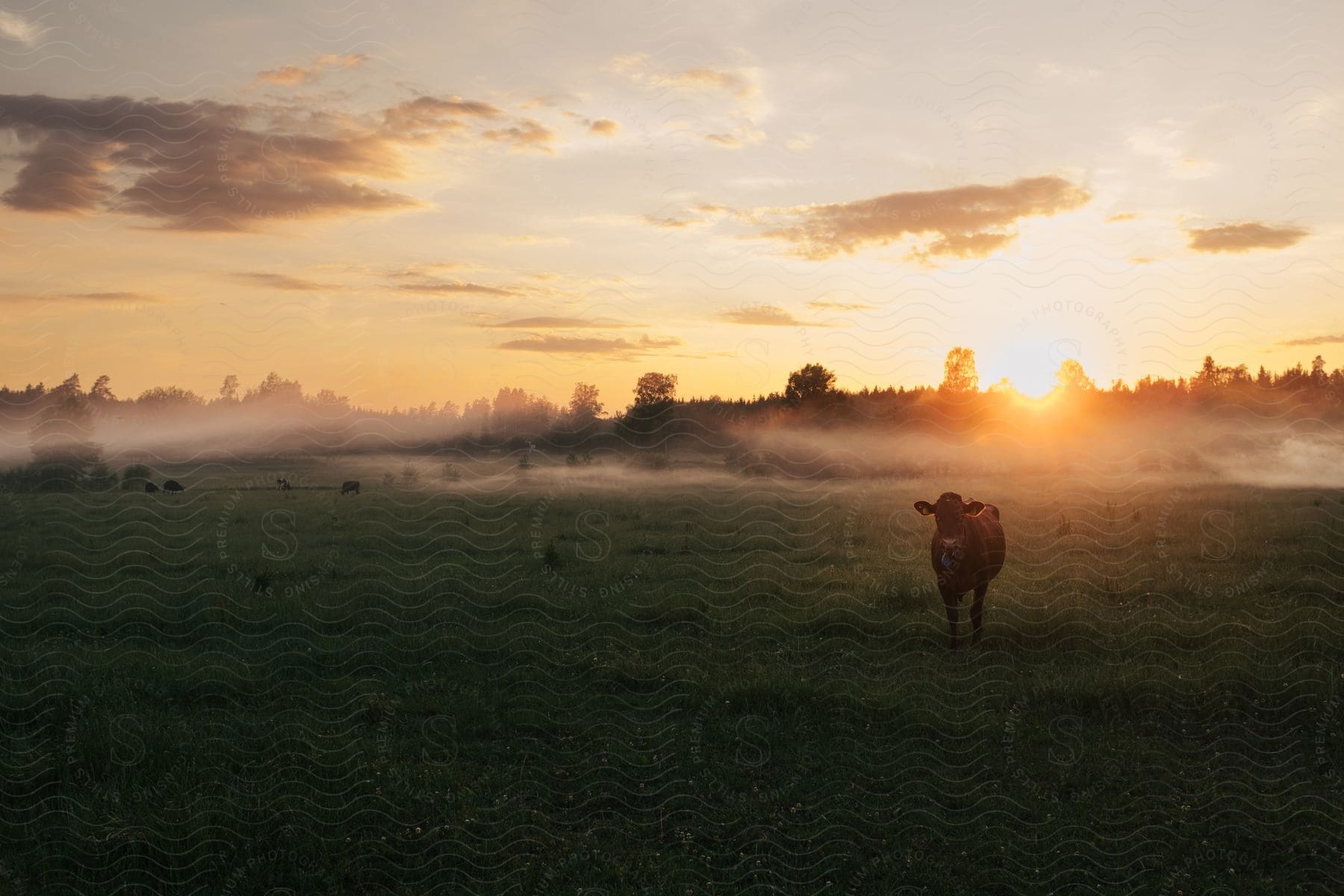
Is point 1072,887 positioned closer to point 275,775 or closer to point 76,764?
point 275,775

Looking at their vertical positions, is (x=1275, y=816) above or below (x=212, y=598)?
below

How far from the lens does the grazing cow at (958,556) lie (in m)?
13.8

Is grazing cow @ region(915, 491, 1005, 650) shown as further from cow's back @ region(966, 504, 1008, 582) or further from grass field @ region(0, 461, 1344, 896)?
grass field @ region(0, 461, 1344, 896)

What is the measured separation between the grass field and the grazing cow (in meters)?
0.69

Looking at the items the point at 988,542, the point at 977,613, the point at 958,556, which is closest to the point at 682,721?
the point at 958,556

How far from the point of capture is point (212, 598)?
1747 cm

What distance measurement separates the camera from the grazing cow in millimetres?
13756

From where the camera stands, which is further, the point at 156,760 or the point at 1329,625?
the point at 1329,625

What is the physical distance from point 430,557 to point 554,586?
541 centimetres

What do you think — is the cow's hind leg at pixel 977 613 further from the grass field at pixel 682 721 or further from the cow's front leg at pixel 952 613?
the grass field at pixel 682 721

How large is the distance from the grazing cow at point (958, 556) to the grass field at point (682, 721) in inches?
27.3

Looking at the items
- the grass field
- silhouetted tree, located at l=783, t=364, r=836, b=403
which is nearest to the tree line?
silhouetted tree, located at l=783, t=364, r=836, b=403

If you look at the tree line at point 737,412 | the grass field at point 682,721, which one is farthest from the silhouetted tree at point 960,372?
the grass field at point 682,721

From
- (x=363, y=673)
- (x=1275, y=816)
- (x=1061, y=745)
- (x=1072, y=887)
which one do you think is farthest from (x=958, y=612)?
(x=363, y=673)
